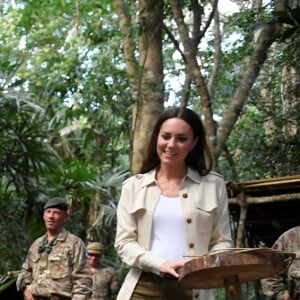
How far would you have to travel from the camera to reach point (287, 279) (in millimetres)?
4070

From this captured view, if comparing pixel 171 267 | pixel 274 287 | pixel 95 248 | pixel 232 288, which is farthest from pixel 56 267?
pixel 232 288

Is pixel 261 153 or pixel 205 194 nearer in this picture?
pixel 205 194

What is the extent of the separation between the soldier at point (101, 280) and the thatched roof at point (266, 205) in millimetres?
1791

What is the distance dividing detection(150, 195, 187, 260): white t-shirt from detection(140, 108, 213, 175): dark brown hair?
0.23m

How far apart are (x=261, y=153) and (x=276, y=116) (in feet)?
1.81

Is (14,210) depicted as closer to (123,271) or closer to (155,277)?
(123,271)

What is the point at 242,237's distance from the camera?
220 inches

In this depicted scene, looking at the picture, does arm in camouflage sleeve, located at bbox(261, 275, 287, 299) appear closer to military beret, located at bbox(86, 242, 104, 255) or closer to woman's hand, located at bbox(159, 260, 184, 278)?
woman's hand, located at bbox(159, 260, 184, 278)

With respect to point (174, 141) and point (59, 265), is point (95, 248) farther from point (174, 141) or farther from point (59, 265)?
point (174, 141)

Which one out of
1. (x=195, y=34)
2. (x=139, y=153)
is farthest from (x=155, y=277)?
(x=195, y=34)

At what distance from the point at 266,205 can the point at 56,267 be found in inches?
82.0

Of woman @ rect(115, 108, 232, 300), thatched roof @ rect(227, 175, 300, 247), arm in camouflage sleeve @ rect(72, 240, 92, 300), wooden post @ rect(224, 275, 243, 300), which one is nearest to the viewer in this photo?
wooden post @ rect(224, 275, 243, 300)

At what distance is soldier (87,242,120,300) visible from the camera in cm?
751

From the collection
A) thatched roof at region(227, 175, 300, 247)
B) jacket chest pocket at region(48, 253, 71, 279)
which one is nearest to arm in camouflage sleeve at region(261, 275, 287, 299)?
thatched roof at region(227, 175, 300, 247)
